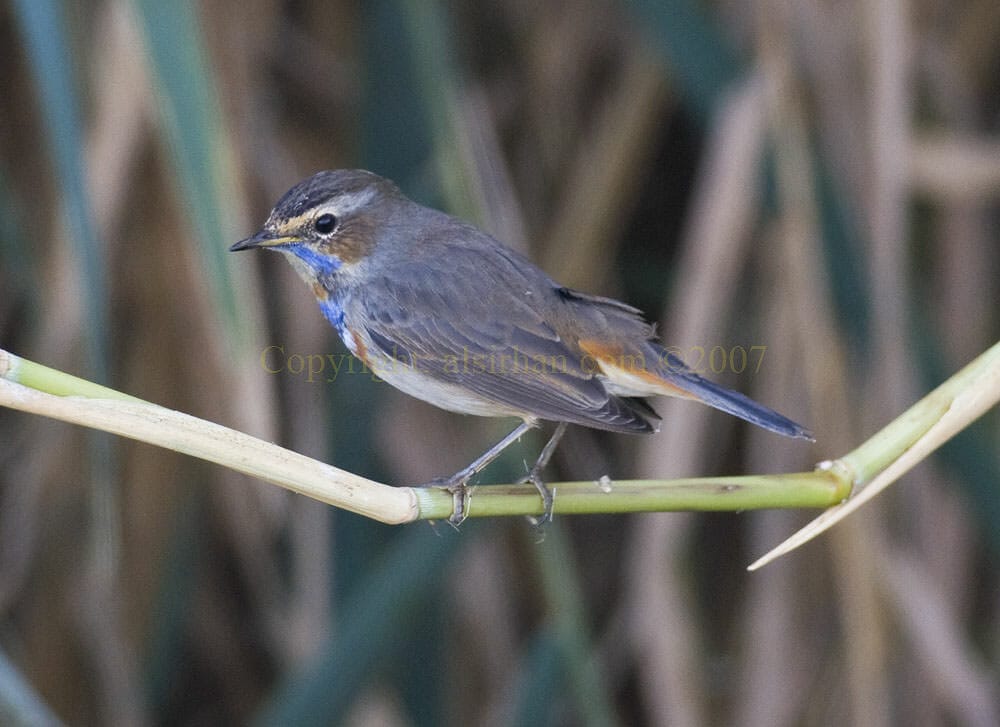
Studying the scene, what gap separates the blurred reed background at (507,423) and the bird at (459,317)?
0.71ft

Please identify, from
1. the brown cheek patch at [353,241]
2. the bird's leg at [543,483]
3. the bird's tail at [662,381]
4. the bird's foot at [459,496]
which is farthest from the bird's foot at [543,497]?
the brown cheek patch at [353,241]

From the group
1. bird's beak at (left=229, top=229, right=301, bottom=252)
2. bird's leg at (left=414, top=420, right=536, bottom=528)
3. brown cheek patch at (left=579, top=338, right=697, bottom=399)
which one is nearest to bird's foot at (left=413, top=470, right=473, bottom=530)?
bird's leg at (left=414, top=420, right=536, bottom=528)

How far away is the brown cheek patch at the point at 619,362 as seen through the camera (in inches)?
84.7

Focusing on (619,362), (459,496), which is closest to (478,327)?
(619,362)

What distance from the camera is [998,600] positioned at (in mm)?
3455

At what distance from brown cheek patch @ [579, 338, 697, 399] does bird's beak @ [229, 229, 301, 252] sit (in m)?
0.60

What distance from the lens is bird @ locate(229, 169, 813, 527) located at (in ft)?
7.07

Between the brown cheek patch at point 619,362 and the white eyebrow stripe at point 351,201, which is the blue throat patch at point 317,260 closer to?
the white eyebrow stripe at point 351,201

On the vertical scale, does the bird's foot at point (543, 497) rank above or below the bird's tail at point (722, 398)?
below

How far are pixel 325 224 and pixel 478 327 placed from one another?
364 millimetres

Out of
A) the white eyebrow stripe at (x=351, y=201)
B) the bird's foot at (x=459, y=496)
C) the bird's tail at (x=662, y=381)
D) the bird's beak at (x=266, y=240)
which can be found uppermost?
the white eyebrow stripe at (x=351, y=201)

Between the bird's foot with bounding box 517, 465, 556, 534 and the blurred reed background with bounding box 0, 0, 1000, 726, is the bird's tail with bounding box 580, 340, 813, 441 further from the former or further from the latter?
the blurred reed background with bounding box 0, 0, 1000, 726

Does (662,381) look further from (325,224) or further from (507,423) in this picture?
(507,423)

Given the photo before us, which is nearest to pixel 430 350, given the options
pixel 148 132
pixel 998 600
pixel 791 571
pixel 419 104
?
pixel 419 104
